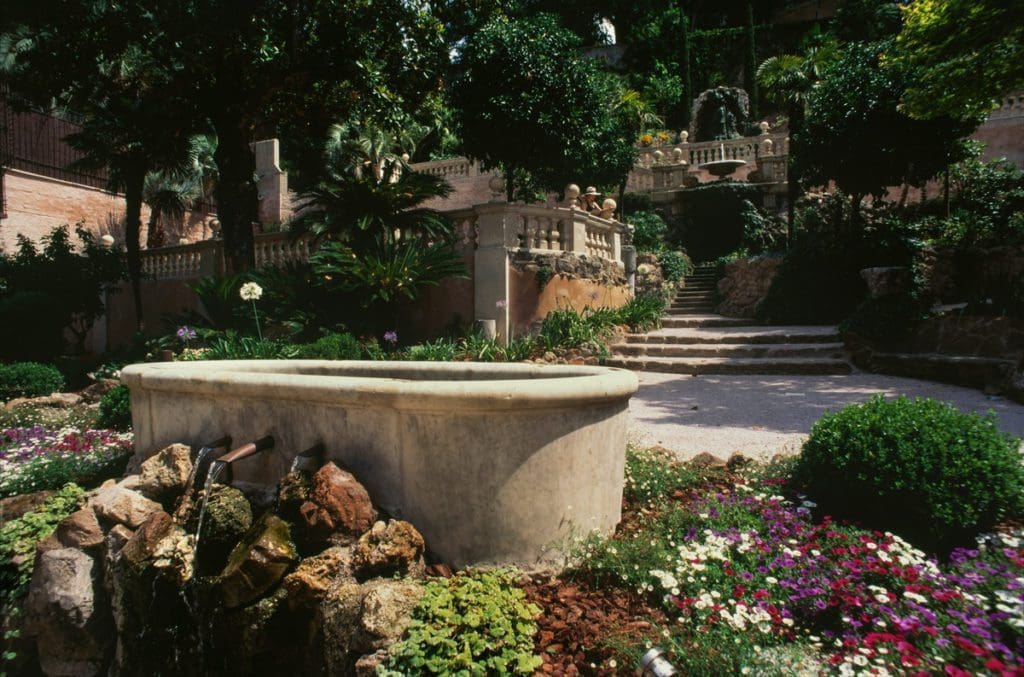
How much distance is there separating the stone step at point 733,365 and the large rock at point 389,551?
721 cm

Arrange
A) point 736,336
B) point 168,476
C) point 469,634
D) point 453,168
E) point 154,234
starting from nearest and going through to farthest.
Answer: point 469,634 < point 168,476 < point 736,336 < point 154,234 < point 453,168

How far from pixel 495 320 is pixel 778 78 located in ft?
41.6

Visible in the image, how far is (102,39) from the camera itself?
11.0 m

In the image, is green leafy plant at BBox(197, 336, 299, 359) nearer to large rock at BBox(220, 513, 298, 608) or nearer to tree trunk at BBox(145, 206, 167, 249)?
large rock at BBox(220, 513, 298, 608)

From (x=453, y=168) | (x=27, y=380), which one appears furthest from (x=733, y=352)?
(x=453, y=168)

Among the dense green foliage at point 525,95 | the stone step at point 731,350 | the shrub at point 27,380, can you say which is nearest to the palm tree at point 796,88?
the dense green foliage at point 525,95

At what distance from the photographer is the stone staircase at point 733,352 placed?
9562 millimetres

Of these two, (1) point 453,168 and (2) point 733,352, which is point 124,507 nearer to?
(2) point 733,352

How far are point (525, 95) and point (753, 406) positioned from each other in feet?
27.6

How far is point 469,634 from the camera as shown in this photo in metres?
2.61

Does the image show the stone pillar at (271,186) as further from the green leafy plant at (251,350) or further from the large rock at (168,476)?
the large rock at (168,476)

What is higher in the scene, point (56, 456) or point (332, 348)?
point (332, 348)

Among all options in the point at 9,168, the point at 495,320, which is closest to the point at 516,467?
the point at 495,320

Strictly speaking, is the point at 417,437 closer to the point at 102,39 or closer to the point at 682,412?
the point at 682,412
